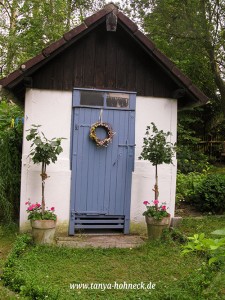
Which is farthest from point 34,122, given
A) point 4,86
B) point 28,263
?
point 28,263

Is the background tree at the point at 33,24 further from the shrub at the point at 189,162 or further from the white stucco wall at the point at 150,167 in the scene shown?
the white stucco wall at the point at 150,167

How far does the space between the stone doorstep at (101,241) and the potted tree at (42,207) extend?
14.6 inches

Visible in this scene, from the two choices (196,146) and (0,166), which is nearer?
(0,166)

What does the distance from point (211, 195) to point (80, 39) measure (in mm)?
5061

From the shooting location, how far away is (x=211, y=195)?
29.7 feet

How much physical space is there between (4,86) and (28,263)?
3183 millimetres

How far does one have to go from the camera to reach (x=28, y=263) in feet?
16.7

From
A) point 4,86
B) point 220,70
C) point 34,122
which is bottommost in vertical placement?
point 34,122

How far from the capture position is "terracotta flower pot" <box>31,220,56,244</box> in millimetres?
6047

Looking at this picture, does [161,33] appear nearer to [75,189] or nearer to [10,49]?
[10,49]

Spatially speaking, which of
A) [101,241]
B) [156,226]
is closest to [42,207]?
[101,241]

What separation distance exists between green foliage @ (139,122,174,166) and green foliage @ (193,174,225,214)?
278 centimetres

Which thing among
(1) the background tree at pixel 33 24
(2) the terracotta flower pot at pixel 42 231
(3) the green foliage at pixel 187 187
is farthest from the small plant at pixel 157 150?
(1) the background tree at pixel 33 24

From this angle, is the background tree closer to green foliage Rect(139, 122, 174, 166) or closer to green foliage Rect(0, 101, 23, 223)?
green foliage Rect(0, 101, 23, 223)
